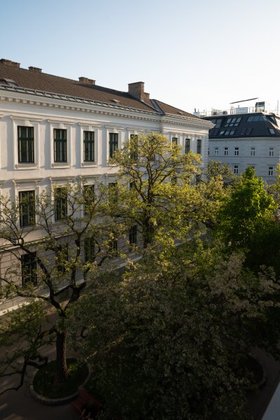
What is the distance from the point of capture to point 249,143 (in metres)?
54.6

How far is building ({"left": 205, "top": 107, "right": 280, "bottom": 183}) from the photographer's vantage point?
53.5m

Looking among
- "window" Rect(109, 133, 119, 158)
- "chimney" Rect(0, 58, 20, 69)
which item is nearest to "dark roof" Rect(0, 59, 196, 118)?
"chimney" Rect(0, 58, 20, 69)

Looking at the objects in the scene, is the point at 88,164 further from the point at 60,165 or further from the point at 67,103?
the point at 67,103

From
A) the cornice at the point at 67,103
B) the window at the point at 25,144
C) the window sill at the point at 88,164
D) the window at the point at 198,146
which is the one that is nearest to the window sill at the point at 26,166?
the window at the point at 25,144

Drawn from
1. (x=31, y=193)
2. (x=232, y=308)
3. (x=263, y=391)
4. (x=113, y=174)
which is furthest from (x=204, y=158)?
(x=232, y=308)

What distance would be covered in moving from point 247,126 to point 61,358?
49.4 meters

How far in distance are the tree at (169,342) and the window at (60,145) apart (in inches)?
523

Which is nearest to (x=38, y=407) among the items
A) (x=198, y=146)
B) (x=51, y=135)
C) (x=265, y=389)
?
(x=265, y=389)

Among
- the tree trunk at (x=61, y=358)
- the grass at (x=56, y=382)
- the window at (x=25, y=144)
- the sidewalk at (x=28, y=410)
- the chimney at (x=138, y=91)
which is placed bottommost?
the sidewalk at (x=28, y=410)

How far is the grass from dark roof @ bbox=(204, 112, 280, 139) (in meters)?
46.7

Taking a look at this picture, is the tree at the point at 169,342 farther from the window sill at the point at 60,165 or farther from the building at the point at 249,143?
the building at the point at 249,143

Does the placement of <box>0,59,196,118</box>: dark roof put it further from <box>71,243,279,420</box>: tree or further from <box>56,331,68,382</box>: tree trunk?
<box>71,243,279,420</box>: tree

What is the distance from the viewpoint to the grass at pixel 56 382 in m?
14.9

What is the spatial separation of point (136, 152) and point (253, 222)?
8.40 meters
